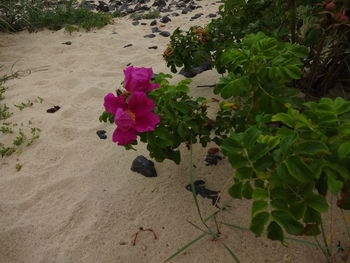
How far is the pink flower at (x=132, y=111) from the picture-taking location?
1.23 meters

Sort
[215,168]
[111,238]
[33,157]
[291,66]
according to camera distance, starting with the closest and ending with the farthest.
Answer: [291,66]
[111,238]
[215,168]
[33,157]

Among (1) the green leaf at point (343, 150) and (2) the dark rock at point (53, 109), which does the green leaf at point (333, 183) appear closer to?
(1) the green leaf at point (343, 150)

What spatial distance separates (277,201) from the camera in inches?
38.9

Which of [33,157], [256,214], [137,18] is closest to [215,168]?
[256,214]

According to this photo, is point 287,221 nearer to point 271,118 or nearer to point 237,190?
point 237,190

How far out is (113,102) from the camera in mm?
1259

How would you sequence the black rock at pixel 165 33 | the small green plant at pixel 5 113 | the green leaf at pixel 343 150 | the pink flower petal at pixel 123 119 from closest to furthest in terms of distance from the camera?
the green leaf at pixel 343 150 < the pink flower petal at pixel 123 119 < the small green plant at pixel 5 113 < the black rock at pixel 165 33

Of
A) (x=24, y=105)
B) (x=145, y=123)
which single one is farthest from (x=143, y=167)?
(x=24, y=105)

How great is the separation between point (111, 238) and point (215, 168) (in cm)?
76

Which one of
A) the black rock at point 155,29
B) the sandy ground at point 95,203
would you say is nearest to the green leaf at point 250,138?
the sandy ground at point 95,203

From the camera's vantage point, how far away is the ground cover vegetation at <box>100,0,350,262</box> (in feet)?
3.25

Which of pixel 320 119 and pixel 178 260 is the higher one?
A: pixel 320 119

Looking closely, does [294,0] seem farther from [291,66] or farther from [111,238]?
[111,238]

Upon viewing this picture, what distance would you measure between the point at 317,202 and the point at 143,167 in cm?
124
